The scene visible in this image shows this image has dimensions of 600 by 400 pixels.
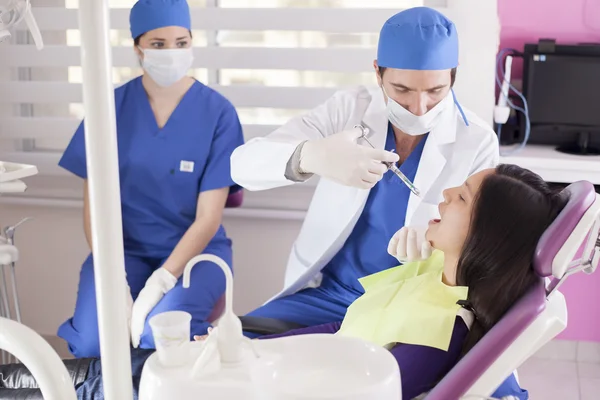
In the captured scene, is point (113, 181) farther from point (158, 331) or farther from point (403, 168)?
point (403, 168)

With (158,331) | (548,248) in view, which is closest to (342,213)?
(548,248)

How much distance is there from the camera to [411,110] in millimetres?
1707

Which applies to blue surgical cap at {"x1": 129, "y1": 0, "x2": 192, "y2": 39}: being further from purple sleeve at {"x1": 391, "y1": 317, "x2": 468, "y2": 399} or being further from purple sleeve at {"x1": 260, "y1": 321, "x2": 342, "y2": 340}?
purple sleeve at {"x1": 391, "y1": 317, "x2": 468, "y2": 399}

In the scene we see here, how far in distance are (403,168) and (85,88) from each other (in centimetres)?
112

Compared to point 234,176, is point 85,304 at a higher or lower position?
lower

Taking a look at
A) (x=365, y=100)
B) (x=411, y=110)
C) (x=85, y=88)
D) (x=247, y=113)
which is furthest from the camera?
(x=247, y=113)

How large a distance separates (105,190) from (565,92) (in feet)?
6.78

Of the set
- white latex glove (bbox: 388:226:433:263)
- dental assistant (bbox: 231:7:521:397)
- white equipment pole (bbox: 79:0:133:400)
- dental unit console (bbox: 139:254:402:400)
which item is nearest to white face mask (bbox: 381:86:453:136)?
dental assistant (bbox: 231:7:521:397)

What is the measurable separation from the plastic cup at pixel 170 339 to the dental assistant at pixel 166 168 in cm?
123

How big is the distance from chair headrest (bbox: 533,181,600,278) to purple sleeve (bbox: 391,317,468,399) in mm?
207

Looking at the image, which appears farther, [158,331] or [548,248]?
[548,248]

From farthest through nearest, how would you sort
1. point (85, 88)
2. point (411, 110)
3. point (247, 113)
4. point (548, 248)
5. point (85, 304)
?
point (247, 113)
point (85, 304)
point (411, 110)
point (548, 248)
point (85, 88)

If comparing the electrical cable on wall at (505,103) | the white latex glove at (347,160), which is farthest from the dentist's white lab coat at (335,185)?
the electrical cable on wall at (505,103)

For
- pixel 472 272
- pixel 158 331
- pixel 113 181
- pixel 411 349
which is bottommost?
pixel 411 349
